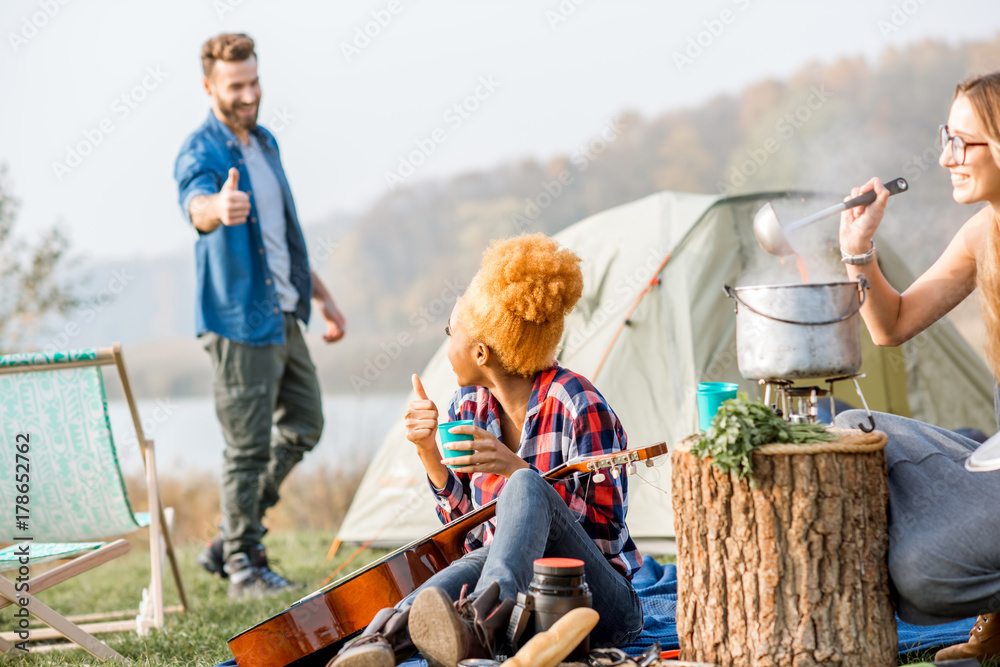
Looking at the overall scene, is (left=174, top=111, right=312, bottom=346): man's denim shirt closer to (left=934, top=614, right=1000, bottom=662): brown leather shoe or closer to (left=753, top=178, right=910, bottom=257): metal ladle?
(left=753, top=178, right=910, bottom=257): metal ladle

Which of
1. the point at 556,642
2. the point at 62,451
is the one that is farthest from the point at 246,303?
the point at 556,642

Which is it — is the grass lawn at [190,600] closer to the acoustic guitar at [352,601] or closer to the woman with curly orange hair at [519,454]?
the acoustic guitar at [352,601]

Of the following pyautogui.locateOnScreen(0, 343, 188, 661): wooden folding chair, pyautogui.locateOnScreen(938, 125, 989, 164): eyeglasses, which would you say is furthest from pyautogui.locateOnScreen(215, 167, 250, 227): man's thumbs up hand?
pyautogui.locateOnScreen(938, 125, 989, 164): eyeglasses

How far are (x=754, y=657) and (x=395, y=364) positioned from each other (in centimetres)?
2154

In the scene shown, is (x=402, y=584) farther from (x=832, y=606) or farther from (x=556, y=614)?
(x=832, y=606)

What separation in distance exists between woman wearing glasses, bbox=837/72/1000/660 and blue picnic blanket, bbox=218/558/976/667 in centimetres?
21

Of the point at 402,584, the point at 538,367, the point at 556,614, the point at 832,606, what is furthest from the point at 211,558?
the point at 832,606

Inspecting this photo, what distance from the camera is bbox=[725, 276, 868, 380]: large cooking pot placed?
1.86m

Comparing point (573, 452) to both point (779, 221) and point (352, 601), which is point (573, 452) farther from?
point (779, 221)

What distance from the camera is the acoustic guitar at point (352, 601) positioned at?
2088 millimetres

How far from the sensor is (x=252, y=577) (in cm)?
374

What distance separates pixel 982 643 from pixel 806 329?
0.96m

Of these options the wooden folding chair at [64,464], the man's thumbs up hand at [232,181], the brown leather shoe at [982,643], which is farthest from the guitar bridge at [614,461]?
the man's thumbs up hand at [232,181]

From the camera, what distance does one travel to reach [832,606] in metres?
1.79
